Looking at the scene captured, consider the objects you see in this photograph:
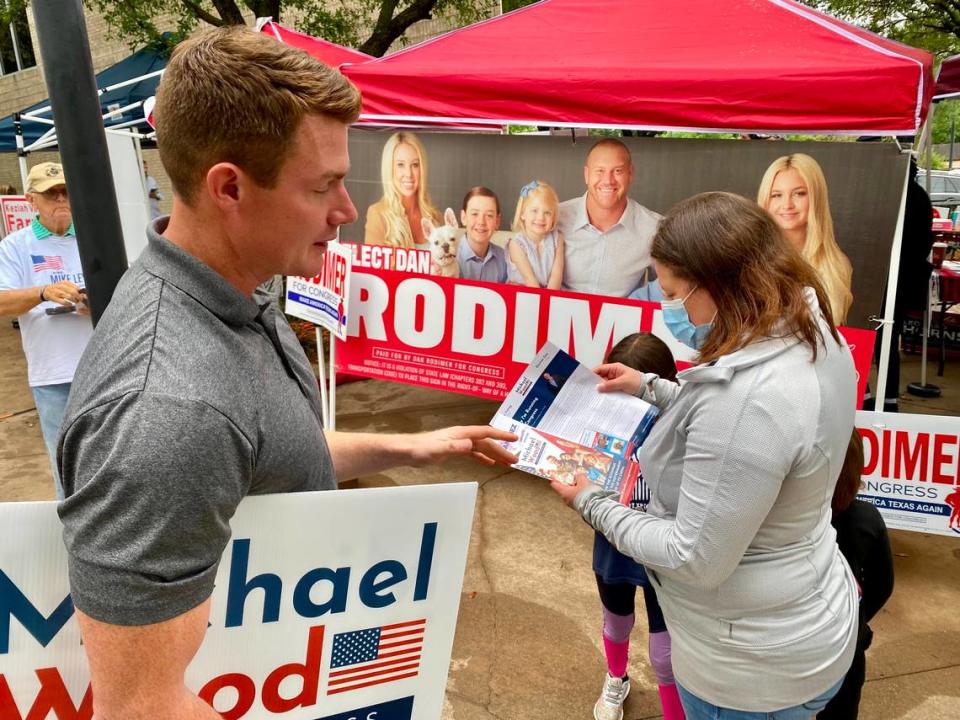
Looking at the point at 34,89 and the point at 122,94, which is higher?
the point at 34,89

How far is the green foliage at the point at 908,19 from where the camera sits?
14883mm

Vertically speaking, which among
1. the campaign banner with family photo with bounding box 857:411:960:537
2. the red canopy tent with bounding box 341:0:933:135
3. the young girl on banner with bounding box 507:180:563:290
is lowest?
the campaign banner with family photo with bounding box 857:411:960:537

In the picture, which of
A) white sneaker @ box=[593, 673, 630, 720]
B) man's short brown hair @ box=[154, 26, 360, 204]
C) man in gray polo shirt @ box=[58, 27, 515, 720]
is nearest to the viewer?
man in gray polo shirt @ box=[58, 27, 515, 720]

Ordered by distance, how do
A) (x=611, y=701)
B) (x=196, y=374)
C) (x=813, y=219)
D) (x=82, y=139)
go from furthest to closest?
1. (x=813, y=219)
2. (x=611, y=701)
3. (x=82, y=139)
4. (x=196, y=374)

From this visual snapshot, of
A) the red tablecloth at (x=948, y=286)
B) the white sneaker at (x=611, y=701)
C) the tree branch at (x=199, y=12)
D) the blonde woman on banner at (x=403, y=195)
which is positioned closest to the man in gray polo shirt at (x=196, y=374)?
the white sneaker at (x=611, y=701)

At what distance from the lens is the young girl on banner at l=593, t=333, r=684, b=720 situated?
2256 mm

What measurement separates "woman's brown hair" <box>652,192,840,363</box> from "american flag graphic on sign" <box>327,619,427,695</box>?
2.81 ft

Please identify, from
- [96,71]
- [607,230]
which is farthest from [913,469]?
[96,71]

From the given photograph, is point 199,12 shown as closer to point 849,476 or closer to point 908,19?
point 849,476

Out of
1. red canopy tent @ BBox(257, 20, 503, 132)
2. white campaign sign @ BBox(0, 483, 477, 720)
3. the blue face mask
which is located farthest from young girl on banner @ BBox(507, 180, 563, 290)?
white campaign sign @ BBox(0, 483, 477, 720)

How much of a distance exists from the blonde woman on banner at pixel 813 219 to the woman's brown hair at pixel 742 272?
2.24 meters

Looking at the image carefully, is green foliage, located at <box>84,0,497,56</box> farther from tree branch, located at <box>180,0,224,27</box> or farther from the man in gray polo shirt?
the man in gray polo shirt

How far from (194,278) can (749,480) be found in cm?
104

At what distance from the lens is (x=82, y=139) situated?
4.52ft
